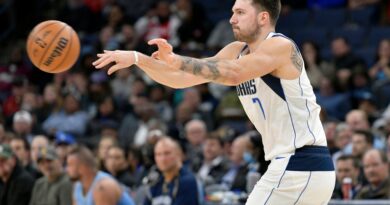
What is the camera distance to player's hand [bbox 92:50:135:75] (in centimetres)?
597

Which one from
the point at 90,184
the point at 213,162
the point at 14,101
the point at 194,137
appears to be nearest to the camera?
the point at 90,184

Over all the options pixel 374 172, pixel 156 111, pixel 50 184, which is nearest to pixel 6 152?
pixel 50 184

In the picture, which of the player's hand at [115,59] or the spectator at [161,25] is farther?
the spectator at [161,25]

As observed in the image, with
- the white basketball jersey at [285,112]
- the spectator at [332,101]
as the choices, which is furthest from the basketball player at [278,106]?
the spectator at [332,101]

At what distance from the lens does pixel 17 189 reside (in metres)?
11.7

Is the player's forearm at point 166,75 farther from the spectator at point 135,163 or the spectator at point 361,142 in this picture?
the spectator at point 135,163

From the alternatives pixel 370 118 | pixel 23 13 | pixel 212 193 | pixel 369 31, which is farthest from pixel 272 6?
pixel 23 13

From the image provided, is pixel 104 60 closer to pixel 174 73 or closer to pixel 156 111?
pixel 174 73

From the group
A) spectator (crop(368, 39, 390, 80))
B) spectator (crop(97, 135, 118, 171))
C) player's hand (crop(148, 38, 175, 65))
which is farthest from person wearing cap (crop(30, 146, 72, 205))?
spectator (crop(368, 39, 390, 80))

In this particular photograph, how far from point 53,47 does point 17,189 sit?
4.30m

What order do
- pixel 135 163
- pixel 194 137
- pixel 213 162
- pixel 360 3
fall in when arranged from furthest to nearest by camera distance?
pixel 360 3
pixel 194 137
pixel 135 163
pixel 213 162

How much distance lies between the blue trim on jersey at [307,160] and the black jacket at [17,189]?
6.15 metres

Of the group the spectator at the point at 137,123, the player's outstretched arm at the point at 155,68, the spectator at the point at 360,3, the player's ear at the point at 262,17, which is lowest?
the spectator at the point at 137,123

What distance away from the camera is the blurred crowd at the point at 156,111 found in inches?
447
